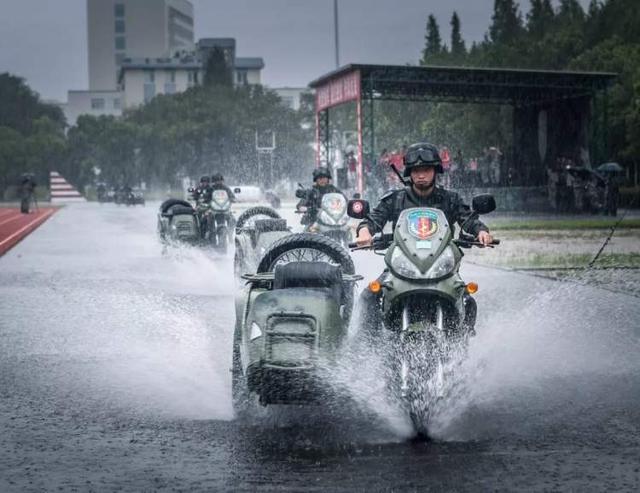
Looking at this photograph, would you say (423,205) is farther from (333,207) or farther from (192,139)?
(192,139)

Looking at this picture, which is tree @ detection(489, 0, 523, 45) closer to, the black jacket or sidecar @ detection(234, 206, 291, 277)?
sidecar @ detection(234, 206, 291, 277)

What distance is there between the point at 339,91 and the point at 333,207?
87.7ft

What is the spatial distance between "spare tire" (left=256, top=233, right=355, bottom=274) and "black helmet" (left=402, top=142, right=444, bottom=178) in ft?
2.49

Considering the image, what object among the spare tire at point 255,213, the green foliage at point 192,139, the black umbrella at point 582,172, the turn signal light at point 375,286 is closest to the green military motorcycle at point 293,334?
the turn signal light at point 375,286

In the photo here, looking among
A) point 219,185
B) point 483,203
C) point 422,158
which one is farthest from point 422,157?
point 219,185

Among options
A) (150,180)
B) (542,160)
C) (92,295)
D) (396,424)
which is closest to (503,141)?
(542,160)

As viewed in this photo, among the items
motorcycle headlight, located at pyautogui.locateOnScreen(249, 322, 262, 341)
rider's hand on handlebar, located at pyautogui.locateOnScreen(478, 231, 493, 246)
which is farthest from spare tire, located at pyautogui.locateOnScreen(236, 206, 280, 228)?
motorcycle headlight, located at pyautogui.locateOnScreen(249, 322, 262, 341)

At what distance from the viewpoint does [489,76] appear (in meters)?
43.7

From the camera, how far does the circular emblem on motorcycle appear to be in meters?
6.46

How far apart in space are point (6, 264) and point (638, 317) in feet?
40.9

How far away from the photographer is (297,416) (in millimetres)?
6848

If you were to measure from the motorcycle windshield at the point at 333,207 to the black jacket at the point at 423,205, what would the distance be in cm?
893

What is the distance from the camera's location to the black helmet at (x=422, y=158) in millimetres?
7000

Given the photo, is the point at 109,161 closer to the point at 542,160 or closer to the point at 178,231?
the point at 542,160
